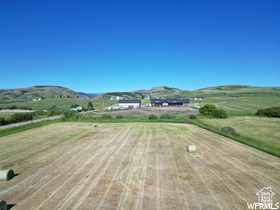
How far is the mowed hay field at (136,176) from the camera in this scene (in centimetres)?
1102

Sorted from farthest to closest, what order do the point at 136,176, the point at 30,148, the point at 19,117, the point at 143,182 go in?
the point at 19,117 < the point at 30,148 < the point at 136,176 < the point at 143,182

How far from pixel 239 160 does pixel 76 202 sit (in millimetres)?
17906

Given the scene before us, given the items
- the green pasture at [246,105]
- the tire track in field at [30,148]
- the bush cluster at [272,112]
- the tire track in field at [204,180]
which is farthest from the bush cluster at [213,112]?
the tire track in field at [30,148]

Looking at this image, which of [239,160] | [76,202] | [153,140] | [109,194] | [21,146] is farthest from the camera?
[153,140]

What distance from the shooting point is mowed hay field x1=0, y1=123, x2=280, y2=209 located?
11023 millimetres

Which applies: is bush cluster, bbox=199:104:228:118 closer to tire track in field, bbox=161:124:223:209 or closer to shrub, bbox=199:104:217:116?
shrub, bbox=199:104:217:116

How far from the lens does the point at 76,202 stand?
10.9 metres

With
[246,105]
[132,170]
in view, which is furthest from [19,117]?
[246,105]

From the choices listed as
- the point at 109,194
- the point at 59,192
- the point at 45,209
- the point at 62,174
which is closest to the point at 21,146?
the point at 62,174

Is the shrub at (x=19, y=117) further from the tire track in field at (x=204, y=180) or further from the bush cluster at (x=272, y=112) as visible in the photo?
the bush cluster at (x=272, y=112)

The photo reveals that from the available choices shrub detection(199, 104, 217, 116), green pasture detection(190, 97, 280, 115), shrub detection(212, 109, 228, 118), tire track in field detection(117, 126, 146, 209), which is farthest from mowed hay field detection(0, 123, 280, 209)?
green pasture detection(190, 97, 280, 115)

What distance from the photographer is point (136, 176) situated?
14453mm

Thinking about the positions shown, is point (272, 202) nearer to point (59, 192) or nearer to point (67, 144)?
point (59, 192)

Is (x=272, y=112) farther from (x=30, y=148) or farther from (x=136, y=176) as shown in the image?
(x=30, y=148)
